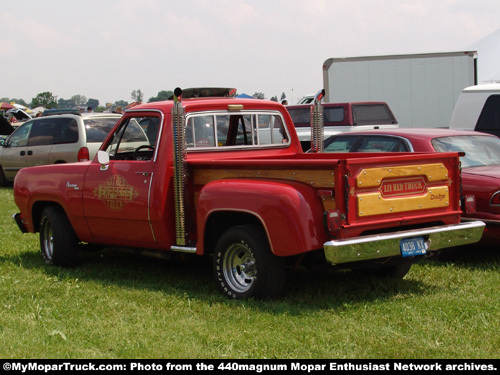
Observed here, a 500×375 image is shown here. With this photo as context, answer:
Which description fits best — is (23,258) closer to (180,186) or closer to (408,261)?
(180,186)

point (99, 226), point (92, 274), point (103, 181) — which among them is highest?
point (103, 181)

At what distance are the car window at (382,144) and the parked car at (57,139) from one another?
652cm

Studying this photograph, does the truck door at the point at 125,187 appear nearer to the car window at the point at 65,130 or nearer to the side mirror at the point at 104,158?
the side mirror at the point at 104,158

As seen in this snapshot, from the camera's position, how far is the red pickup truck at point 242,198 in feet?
19.3

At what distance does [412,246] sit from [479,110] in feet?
20.7

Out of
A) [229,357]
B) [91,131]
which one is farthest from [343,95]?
[229,357]

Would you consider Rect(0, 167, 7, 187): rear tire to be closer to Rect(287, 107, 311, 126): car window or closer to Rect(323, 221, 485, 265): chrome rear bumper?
Rect(287, 107, 311, 126): car window

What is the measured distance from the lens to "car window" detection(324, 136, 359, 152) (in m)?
9.48

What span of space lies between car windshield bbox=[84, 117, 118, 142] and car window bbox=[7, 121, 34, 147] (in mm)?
2488

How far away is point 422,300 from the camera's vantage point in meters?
6.32

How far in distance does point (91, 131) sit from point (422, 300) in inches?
384

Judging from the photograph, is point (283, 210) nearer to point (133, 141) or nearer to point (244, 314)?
point (244, 314)

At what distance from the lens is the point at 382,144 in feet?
29.5
